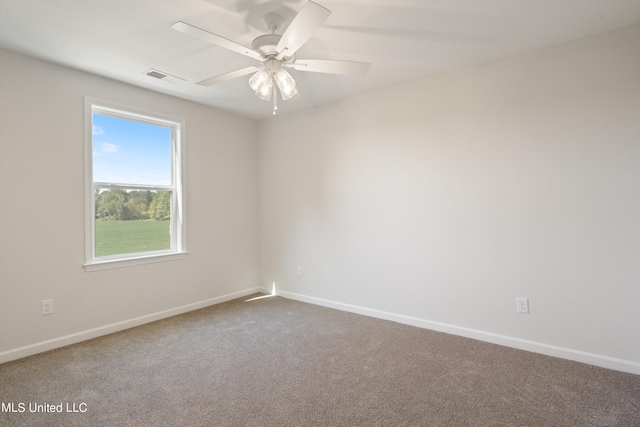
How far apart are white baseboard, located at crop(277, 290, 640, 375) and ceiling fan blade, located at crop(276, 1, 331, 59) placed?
2.69 metres

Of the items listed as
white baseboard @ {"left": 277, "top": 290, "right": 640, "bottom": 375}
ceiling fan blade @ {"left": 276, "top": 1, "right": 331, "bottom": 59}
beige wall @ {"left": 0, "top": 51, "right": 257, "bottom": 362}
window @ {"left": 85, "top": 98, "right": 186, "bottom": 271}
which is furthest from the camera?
window @ {"left": 85, "top": 98, "right": 186, "bottom": 271}

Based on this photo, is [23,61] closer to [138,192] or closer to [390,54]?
[138,192]

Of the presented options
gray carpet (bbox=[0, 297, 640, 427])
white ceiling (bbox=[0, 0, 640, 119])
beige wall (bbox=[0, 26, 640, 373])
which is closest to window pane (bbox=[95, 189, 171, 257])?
beige wall (bbox=[0, 26, 640, 373])

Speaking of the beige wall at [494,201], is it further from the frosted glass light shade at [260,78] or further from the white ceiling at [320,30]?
the frosted glass light shade at [260,78]

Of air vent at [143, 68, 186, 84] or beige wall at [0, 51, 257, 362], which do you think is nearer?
beige wall at [0, 51, 257, 362]

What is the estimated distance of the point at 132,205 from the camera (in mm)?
3432

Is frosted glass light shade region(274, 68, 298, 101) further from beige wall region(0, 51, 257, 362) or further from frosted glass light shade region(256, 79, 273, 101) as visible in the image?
beige wall region(0, 51, 257, 362)

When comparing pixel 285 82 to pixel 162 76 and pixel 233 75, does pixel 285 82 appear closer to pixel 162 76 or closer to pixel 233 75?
pixel 233 75

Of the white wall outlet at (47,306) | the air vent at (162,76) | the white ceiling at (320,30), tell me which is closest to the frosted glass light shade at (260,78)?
the white ceiling at (320,30)

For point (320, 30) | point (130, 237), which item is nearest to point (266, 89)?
point (320, 30)

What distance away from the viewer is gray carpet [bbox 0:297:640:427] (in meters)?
1.85

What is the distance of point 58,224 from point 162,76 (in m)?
1.60

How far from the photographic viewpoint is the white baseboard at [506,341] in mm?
2334

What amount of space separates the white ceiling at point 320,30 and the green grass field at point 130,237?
1447 mm
